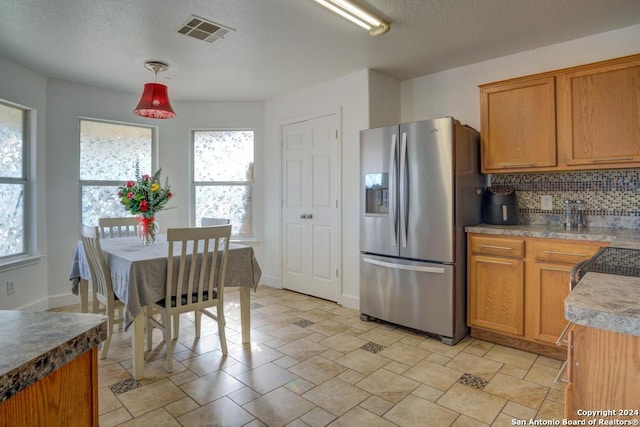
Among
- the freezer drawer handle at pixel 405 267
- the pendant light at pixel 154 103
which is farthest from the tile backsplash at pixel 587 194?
the pendant light at pixel 154 103

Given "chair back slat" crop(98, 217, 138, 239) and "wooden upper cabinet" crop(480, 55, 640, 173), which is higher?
"wooden upper cabinet" crop(480, 55, 640, 173)

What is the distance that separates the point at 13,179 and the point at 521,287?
4.71m

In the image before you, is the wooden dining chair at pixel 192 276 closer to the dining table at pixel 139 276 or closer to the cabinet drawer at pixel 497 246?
the dining table at pixel 139 276

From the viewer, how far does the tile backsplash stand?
2805mm

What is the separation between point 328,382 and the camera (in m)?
2.32

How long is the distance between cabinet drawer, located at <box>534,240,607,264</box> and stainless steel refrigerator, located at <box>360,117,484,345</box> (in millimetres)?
553

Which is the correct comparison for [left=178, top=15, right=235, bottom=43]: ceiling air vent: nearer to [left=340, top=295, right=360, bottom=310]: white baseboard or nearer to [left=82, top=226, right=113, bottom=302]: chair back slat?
[left=82, top=226, right=113, bottom=302]: chair back slat

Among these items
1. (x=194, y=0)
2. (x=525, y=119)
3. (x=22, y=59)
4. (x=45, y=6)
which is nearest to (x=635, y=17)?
(x=525, y=119)

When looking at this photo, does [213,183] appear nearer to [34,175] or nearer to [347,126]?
[34,175]

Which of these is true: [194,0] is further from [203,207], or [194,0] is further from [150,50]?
[203,207]

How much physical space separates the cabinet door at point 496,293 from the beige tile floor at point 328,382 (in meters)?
0.19

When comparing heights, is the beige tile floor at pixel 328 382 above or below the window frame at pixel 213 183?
below

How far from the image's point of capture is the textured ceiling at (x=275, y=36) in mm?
2475

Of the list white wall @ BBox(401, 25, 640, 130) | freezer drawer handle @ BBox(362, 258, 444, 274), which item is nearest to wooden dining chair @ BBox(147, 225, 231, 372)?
freezer drawer handle @ BBox(362, 258, 444, 274)
